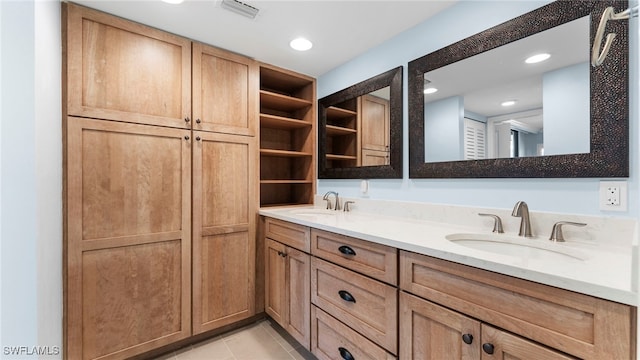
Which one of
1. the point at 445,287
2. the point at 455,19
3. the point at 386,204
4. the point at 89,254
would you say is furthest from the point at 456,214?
the point at 89,254

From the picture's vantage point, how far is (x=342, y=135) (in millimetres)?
2287

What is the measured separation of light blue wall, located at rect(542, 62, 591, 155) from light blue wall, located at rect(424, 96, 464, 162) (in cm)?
39

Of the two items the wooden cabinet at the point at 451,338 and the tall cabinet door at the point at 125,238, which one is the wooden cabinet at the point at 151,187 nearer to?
the tall cabinet door at the point at 125,238

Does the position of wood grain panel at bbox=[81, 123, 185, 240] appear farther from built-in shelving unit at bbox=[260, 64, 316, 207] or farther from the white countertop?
the white countertop

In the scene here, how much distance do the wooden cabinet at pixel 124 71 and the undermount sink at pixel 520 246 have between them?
1844mm

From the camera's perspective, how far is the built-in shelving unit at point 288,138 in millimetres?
2451

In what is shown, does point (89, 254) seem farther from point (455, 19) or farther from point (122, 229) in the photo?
point (455, 19)

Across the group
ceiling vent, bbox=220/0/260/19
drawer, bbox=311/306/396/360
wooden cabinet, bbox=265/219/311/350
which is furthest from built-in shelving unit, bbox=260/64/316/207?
drawer, bbox=311/306/396/360

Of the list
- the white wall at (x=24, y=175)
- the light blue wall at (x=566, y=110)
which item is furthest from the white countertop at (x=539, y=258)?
the white wall at (x=24, y=175)

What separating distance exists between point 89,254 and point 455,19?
2426 mm

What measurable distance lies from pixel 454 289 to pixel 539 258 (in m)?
0.41

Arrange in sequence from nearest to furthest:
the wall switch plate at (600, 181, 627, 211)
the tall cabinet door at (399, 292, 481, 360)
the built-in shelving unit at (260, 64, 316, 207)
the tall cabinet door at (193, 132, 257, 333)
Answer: the tall cabinet door at (399, 292, 481, 360) < the wall switch plate at (600, 181, 627, 211) < the tall cabinet door at (193, 132, 257, 333) < the built-in shelving unit at (260, 64, 316, 207)

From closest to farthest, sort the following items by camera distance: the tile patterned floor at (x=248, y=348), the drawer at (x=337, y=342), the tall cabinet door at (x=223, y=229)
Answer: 1. the drawer at (x=337, y=342)
2. the tile patterned floor at (x=248, y=348)
3. the tall cabinet door at (x=223, y=229)

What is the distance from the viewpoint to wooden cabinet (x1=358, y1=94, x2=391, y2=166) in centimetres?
190
